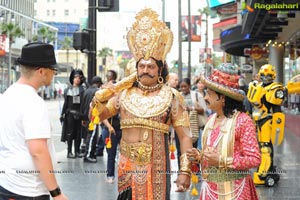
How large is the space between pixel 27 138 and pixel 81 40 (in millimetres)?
8599

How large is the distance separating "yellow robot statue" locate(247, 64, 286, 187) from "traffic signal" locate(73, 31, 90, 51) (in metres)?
4.21

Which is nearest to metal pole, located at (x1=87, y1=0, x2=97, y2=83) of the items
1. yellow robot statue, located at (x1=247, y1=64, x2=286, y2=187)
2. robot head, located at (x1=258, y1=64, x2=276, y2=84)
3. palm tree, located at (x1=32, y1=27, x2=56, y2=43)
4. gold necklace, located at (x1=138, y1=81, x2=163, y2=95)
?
yellow robot statue, located at (x1=247, y1=64, x2=286, y2=187)

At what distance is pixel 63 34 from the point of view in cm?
12875

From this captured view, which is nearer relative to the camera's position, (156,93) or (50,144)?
(50,144)

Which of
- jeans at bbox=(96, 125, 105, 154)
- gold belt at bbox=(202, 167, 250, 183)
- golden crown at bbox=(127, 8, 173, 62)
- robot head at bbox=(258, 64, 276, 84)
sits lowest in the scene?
jeans at bbox=(96, 125, 105, 154)

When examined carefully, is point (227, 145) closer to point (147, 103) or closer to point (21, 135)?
point (147, 103)

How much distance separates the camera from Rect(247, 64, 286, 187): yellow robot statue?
8805mm

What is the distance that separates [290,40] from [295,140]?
19.4 feet

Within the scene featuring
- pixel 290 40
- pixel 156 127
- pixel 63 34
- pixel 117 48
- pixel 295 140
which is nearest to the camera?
pixel 156 127

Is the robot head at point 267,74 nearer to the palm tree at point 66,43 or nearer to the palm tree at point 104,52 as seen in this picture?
the palm tree at point 66,43

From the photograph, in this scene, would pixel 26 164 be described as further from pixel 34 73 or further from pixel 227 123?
pixel 227 123

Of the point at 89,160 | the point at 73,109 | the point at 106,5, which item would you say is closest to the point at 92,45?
the point at 106,5

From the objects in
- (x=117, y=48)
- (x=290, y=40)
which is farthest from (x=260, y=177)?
(x=117, y=48)

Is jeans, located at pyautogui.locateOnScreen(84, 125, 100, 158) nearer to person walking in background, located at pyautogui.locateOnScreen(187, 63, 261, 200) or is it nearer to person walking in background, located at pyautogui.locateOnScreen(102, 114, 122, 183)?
person walking in background, located at pyautogui.locateOnScreen(102, 114, 122, 183)
